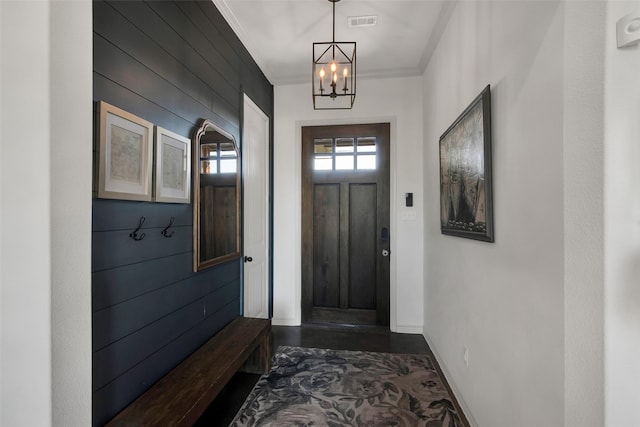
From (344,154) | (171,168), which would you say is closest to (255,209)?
(344,154)

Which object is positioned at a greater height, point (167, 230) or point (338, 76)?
point (338, 76)

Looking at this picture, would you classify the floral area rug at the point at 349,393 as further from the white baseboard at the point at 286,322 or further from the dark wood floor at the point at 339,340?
the white baseboard at the point at 286,322

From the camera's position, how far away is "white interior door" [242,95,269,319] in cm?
282

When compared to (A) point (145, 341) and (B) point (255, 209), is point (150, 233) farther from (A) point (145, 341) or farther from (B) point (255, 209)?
(B) point (255, 209)

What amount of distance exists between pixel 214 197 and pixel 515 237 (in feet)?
6.35

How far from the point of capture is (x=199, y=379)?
155 cm

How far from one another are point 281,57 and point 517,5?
232 centimetres

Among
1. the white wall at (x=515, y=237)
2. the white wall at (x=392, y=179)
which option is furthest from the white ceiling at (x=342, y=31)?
the white wall at (x=515, y=237)

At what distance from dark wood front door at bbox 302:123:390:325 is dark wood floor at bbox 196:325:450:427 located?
0.58 ft

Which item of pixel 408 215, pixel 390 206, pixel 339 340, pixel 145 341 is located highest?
pixel 390 206

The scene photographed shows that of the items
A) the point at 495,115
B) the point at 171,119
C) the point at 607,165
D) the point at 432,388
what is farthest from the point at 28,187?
the point at 432,388

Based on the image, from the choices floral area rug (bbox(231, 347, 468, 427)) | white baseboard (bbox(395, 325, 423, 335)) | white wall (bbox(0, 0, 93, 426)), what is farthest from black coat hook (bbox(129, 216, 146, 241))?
white baseboard (bbox(395, 325, 423, 335))

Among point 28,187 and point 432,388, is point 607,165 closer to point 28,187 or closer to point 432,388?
point 28,187

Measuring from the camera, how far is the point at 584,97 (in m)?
0.83
